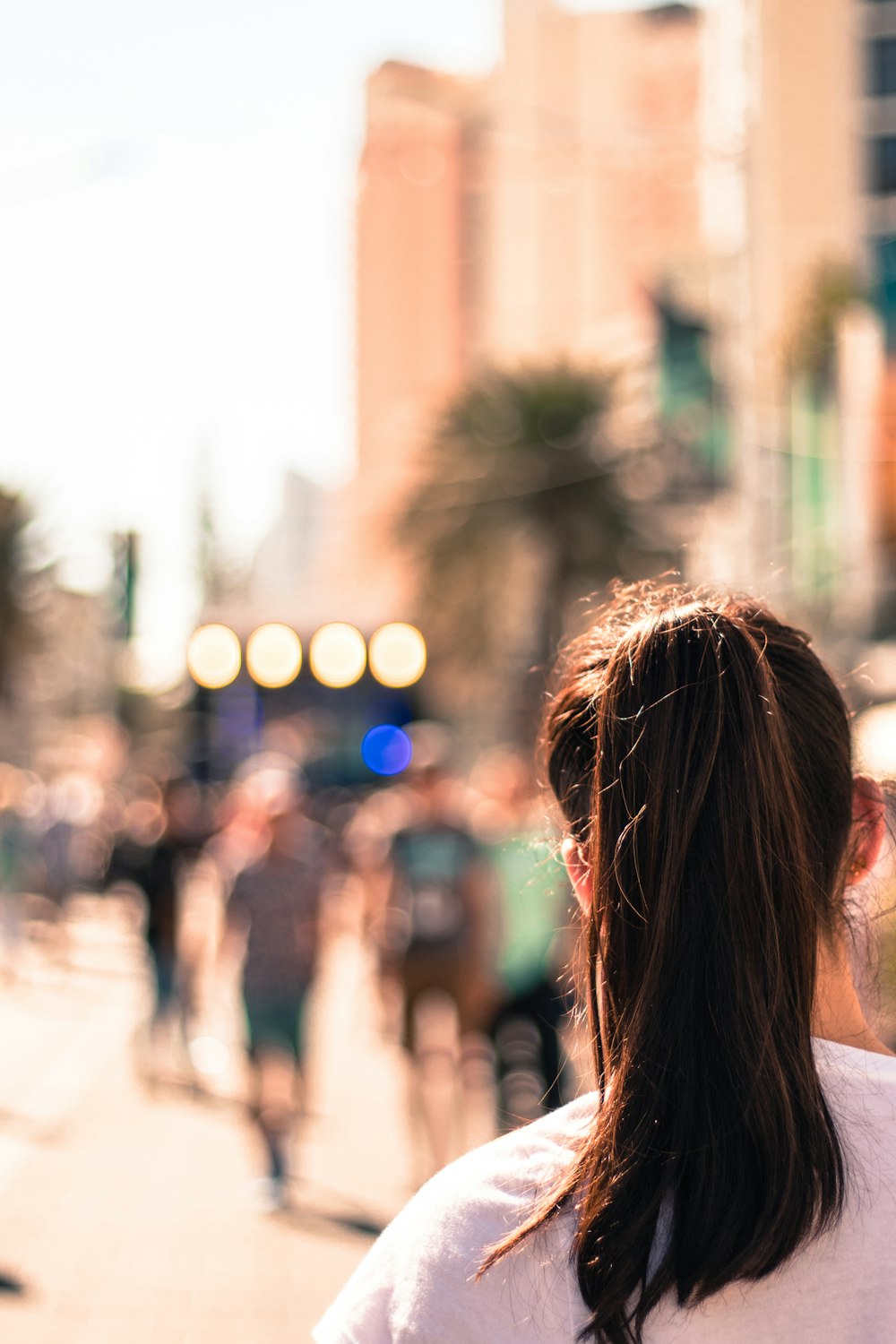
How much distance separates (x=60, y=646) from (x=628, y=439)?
27.2 meters

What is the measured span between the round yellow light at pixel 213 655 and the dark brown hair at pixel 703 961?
26.9ft

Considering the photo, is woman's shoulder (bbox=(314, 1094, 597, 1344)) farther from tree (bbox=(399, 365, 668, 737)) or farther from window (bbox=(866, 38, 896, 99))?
window (bbox=(866, 38, 896, 99))

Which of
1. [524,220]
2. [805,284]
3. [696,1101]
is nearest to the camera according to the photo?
[696,1101]

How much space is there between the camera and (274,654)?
9.28 m

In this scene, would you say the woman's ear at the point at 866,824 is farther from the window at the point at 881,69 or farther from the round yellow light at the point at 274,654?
the window at the point at 881,69

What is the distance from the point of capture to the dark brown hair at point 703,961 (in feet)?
4.27

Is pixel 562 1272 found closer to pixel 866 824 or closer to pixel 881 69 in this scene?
pixel 866 824

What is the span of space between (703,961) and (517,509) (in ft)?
89.4

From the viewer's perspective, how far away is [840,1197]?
132 centimetres

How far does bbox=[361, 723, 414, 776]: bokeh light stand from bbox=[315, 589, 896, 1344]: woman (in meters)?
11.4

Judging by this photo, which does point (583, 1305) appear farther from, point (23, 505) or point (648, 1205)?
point (23, 505)

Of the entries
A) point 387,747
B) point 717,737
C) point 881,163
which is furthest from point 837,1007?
point 881,163

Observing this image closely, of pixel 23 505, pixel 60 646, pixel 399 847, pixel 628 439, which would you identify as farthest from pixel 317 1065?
pixel 60 646

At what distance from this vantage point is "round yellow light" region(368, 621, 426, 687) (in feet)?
30.6
